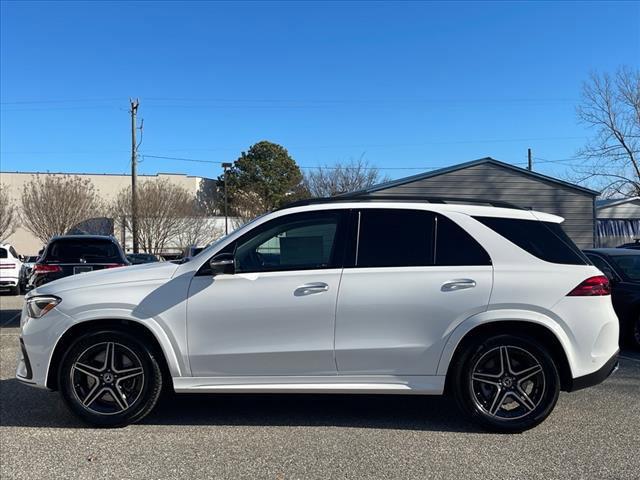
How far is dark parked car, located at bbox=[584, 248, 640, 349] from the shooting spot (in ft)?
26.1

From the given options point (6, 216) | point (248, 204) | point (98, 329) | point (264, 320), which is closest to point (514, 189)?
point (264, 320)

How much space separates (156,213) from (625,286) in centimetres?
3304

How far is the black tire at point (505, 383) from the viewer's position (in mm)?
4539

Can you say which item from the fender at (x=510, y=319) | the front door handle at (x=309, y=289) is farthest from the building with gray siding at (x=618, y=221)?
the front door handle at (x=309, y=289)

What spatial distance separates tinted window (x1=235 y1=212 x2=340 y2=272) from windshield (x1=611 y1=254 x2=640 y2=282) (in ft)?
18.7

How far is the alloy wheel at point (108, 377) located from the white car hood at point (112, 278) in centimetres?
52

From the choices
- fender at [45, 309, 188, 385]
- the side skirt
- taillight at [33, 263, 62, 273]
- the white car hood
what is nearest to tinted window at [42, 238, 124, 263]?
taillight at [33, 263, 62, 273]

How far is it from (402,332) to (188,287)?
1.76 metres

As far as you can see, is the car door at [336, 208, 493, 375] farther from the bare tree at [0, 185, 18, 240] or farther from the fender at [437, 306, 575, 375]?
the bare tree at [0, 185, 18, 240]

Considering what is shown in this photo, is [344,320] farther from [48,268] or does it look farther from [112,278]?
[48,268]

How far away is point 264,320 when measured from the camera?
14.9 feet

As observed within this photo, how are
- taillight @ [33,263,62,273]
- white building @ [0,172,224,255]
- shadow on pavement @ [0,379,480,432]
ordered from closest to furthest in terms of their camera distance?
1. shadow on pavement @ [0,379,480,432]
2. taillight @ [33,263,62,273]
3. white building @ [0,172,224,255]

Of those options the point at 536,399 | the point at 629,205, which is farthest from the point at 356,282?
the point at 629,205

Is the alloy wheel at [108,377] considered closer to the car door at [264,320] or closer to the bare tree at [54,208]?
the car door at [264,320]
